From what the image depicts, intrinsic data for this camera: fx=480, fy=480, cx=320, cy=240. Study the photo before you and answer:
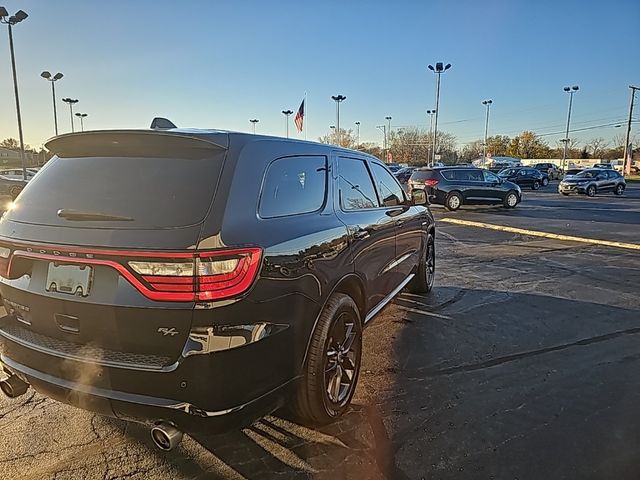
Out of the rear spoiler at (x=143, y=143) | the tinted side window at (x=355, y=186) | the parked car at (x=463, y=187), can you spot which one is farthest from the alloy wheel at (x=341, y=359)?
the parked car at (x=463, y=187)

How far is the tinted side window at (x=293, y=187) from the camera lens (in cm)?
258

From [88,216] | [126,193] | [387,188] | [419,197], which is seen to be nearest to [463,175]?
[419,197]

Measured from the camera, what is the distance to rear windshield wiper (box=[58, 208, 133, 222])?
2.29m

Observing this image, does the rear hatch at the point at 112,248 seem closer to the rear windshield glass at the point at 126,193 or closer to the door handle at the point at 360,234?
the rear windshield glass at the point at 126,193

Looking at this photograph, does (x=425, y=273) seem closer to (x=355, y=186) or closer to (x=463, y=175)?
(x=355, y=186)

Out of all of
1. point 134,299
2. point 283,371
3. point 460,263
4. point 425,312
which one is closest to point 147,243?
point 134,299

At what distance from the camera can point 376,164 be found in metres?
4.64

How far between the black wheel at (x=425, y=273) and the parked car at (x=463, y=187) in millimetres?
13540

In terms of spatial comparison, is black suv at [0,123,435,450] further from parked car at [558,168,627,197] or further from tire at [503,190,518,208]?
parked car at [558,168,627,197]

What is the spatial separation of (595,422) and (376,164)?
2748 mm

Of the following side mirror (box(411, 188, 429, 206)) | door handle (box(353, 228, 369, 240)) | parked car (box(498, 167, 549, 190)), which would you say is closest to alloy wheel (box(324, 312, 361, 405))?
door handle (box(353, 228, 369, 240))

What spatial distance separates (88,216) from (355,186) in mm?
2075

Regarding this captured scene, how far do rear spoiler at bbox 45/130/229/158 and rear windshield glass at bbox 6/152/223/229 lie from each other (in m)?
0.04

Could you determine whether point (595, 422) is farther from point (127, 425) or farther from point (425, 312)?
point (127, 425)
